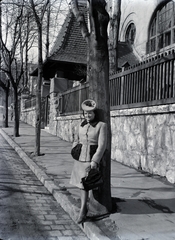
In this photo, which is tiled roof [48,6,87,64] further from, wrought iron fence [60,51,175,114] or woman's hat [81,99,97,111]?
woman's hat [81,99,97,111]

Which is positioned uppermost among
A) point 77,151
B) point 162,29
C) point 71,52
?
point 162,29

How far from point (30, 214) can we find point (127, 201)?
162cm

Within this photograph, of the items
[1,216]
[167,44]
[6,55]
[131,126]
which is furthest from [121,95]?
[6,55]

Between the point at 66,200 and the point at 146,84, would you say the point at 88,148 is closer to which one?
the point at 66,200

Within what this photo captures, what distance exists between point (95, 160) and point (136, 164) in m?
4.09

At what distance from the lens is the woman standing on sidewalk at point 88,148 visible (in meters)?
4.08

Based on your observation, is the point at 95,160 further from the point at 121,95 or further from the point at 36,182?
the point at 121,95

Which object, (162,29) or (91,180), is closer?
(91,180)

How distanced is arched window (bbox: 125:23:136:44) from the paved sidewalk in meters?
14.1

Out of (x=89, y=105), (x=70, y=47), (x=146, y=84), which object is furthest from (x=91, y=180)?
(x=70, y=47)

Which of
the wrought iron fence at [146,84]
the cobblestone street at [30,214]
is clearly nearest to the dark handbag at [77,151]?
the cobblestone street at [30,214]

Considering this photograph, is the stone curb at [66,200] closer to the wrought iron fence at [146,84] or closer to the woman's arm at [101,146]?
the woman's arm at [101,146]

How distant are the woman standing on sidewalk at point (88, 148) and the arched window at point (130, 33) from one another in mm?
17712

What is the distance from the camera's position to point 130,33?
21.3m
